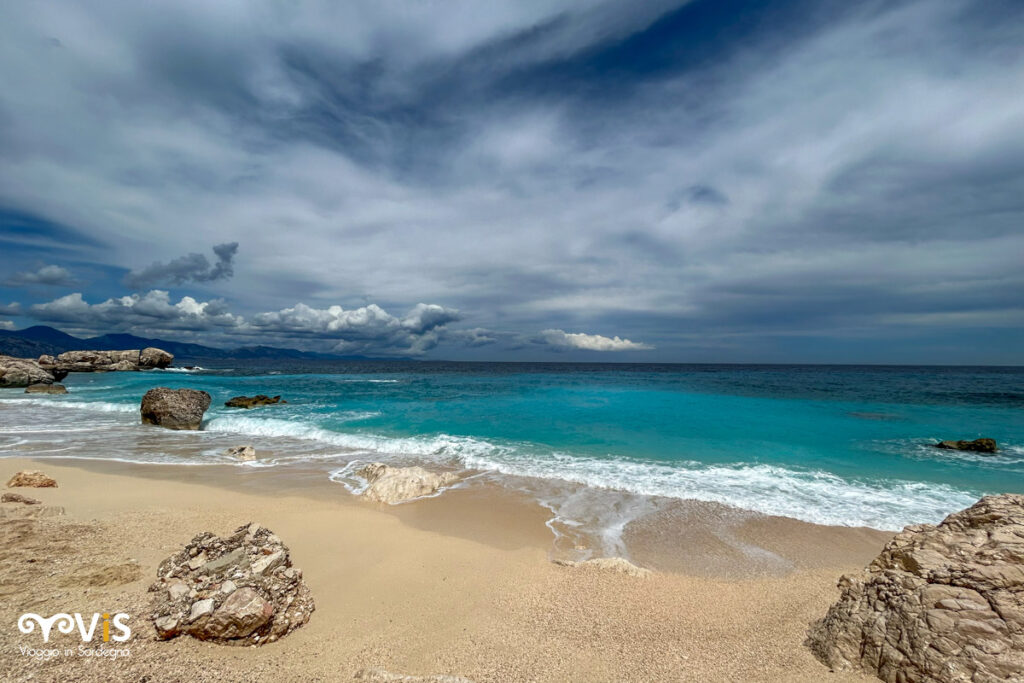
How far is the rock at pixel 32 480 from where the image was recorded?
822 cm

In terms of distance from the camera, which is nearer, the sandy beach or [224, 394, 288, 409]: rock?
the sandy beach

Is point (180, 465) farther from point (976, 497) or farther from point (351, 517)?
point (976, 497)

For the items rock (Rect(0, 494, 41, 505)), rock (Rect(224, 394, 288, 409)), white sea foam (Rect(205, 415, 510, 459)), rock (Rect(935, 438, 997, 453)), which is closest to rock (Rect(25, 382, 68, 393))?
rock (Rect(224, 394, 288, 409))

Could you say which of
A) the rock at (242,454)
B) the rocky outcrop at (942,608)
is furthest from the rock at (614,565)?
the rock at (242,454)

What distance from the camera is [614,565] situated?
5.76 meters

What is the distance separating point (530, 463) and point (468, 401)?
17.9 metres

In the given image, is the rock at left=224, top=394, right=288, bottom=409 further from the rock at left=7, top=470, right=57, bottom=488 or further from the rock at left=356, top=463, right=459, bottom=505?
the rock at left=356, top=463, right=459, bottom=505

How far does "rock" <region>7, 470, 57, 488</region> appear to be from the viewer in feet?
27.0

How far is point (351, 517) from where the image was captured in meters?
7.59

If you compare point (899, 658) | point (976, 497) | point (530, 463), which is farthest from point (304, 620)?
point (976, 497)

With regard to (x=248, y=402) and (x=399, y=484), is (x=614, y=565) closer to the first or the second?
(x=399, y=484)

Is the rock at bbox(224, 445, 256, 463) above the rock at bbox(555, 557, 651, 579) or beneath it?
beneath

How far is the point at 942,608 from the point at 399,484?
8.33 meters

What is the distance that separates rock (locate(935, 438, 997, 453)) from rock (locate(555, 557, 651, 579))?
17.5 metres
